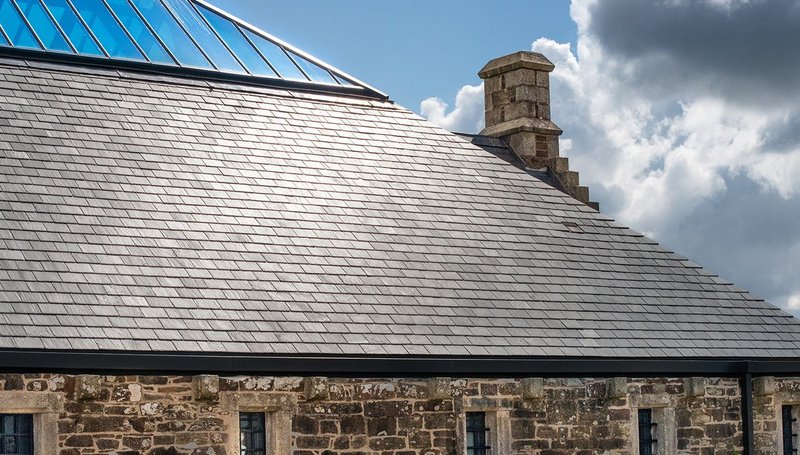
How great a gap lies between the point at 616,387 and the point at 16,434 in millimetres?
6708

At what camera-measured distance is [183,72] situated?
19.2 meters

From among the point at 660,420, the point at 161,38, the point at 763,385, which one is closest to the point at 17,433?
the point at 660,420

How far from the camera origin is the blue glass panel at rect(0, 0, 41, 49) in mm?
18203

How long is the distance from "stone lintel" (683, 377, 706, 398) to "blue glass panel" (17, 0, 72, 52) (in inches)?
350

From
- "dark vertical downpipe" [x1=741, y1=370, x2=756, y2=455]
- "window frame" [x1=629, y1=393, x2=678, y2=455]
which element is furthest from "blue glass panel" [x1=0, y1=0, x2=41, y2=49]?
"dark vertical downpipe" [x1=741, y1=370, x2=756, y2=455]

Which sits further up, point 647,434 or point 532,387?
point 532,387

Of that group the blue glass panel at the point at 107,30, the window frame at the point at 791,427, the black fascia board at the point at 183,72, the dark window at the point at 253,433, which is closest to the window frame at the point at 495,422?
the dark window at the point at 253,433

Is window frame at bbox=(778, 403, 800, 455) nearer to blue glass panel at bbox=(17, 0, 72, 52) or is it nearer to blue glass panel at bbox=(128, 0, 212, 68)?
blue glass panel at bbox=(128, 0, 212, 68)

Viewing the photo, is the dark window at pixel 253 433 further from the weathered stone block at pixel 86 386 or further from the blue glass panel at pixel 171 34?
the blue glass panel at pixel 171 34

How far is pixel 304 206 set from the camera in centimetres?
1678

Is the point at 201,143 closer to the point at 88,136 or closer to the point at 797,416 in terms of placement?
the point at 88,136

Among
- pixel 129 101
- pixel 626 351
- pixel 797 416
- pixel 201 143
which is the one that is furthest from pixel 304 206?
pixel 797 416

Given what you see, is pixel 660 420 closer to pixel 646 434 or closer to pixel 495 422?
pixel 646 434

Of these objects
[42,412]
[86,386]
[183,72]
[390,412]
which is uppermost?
[183,72]
